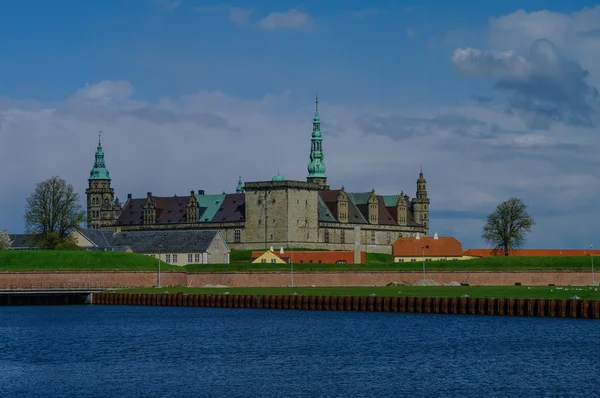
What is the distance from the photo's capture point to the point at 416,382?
180 feet

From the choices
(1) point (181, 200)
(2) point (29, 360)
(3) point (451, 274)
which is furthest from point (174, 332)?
(1) point (181, 200)

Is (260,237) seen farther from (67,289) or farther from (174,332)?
(174,332)

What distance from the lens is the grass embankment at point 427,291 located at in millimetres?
92375

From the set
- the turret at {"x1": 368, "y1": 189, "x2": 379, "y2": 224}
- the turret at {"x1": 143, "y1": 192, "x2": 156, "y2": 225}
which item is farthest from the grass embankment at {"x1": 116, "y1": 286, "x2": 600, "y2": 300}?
the turret at {"x1": 368, "y1": 189, "x2": 379, "y2": 224}

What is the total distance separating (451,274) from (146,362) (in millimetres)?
62625

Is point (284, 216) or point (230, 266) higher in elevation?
point (284, 216)

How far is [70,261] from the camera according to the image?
408 ft

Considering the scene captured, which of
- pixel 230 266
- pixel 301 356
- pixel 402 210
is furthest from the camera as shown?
pixel 402 210

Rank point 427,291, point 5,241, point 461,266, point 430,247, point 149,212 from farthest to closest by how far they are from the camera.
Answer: point 149,212 → point 5,241 → point 430,247 → point 461,266 → point 427,291

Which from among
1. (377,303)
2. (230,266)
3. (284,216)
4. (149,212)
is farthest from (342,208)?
(377,303)

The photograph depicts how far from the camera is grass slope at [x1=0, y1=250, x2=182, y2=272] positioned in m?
122

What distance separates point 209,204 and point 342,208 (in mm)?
20681

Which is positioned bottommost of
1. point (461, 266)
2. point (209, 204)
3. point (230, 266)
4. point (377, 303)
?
point (377, 303)

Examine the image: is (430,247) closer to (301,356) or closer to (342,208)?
(342,208)
